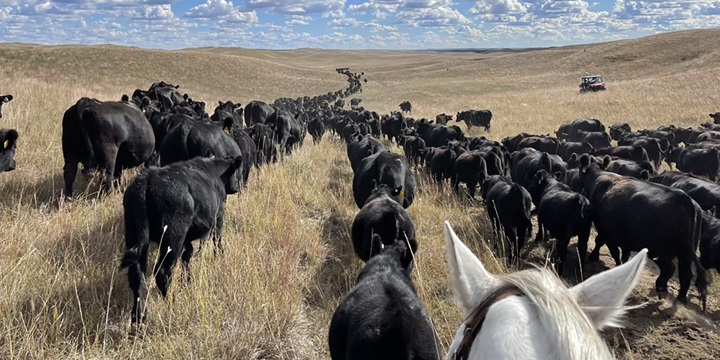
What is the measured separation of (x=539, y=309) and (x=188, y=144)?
21.9 feet

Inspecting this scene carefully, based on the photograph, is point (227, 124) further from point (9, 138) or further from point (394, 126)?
point (394, 126)

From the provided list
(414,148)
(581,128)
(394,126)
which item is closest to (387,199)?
(414,148)

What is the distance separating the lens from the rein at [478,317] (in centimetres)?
140

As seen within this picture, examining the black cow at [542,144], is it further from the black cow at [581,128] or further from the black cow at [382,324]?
the black cow at [382,324]

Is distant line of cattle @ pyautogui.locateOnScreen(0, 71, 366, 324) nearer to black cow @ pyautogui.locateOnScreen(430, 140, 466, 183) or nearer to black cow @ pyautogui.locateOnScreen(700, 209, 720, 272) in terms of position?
black cow @ pyautogui.locateOnScreen(430, 140, 466, 183)

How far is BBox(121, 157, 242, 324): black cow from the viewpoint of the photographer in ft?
12.7

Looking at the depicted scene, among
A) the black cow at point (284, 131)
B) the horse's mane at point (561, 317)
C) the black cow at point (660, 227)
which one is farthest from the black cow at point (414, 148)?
the horse's mane at point (561, 317)

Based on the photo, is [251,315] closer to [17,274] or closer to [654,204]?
[17,274]

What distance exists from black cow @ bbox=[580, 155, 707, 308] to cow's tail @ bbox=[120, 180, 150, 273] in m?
5.44

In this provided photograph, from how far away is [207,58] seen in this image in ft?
182

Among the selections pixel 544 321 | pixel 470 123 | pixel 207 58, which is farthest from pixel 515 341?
pixel 207 58

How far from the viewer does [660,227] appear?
554cm

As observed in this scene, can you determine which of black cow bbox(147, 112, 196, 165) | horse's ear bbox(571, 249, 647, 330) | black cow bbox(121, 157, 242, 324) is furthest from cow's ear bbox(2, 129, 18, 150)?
horse's ear bbox(571, 249, 647, 330)

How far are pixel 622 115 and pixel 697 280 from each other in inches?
873
